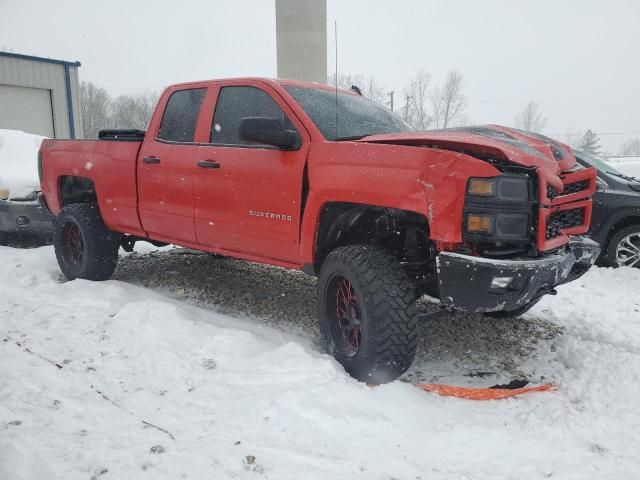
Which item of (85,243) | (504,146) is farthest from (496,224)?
(85,243)

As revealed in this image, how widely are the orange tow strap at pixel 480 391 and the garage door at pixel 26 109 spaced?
64.6 ft

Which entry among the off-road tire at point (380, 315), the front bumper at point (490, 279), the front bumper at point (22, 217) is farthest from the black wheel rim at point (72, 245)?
the front bumper at point (490, 279)

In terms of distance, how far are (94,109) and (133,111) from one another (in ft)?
15.0

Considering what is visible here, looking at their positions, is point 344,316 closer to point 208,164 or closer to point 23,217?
point 208,164

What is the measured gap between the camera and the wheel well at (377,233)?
3.29m

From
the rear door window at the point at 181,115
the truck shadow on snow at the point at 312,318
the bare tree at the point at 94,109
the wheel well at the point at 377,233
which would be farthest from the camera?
the bare tree at the point at 94,109

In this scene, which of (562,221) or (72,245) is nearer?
(562,221)

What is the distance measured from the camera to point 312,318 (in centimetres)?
433

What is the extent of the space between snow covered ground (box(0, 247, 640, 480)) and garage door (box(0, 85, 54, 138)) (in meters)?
16.9

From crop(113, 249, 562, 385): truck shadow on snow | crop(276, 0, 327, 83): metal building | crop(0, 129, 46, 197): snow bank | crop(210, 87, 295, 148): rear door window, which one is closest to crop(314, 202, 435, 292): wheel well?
crop(113, 249, 562, 385): truck shadow on snow

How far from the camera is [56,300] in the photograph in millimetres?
4230

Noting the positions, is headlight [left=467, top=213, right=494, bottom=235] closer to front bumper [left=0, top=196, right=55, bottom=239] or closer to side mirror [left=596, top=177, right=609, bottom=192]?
side mirror [left=596, top=177, right=609, bottom=192]

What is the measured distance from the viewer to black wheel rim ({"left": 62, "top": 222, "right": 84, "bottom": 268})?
513 cm

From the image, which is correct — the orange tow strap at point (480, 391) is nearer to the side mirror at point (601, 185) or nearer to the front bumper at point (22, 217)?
the side mirror at point (601, 185)
